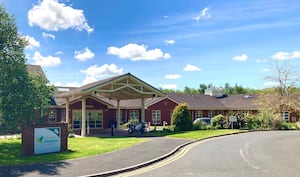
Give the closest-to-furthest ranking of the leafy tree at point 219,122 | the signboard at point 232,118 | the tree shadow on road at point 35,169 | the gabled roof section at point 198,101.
Answer: the tree shadow on road at point 35,169, the signboard at point 232,118, the leafy tree at point 219,122, the gabled roof section at point 198,101

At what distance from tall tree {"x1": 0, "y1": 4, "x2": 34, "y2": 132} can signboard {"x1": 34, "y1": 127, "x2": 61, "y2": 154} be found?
2.13 metres

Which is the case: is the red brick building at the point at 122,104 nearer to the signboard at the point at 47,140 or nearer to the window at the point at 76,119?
the window at the point at 76,119

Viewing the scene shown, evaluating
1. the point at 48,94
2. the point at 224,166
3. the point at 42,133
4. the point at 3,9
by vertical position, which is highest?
the point at 3,9

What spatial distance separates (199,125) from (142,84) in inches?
314

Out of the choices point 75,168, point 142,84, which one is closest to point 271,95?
point 142,84

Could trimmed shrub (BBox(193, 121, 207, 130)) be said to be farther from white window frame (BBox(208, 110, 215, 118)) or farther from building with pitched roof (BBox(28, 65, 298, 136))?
white window frame (BBox(208, 110, 215, 118))

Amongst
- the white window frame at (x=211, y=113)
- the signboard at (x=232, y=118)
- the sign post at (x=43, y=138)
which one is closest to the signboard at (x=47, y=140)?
the sign post at (x=43, y=138)

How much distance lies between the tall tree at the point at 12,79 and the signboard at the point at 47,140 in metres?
2.13

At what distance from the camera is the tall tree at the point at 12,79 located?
58.3 ft

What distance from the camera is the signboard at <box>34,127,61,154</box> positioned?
16494 millimetres

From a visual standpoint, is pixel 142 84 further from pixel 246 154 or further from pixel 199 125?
pixel 246 154

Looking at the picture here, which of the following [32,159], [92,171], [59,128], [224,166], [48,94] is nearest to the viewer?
[92,171]

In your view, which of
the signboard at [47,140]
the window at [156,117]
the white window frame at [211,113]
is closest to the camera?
Result: the signboard at [47,140]

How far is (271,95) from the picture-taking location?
165 feet
